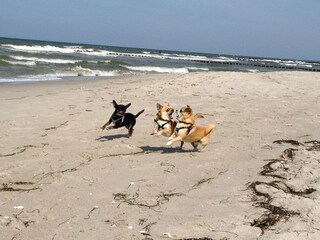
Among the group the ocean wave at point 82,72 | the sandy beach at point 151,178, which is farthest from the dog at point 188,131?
the ocean wave at point 82,72

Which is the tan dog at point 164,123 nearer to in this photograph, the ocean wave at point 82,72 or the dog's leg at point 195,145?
the dog's leg at point 195,145

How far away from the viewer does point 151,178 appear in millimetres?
4848

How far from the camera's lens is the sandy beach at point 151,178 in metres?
3.59

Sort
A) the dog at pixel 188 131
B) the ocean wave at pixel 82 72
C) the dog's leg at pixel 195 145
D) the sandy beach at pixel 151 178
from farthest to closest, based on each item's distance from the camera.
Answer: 1. the ocean wave at pixel 82 72
2. the dog's leg at pixel 195 145
3. the dog at pixel 188 131
4. the sandy beach at pixel 151 178

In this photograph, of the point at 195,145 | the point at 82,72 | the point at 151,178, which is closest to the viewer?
the point at 151,178

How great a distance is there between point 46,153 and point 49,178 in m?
1.07

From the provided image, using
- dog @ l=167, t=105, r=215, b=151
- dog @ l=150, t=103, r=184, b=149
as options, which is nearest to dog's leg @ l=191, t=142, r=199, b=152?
dog @ l=167, t=105, r=215, b=151

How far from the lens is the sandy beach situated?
11.8 feet

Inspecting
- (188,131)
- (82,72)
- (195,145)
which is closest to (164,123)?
(188,131)

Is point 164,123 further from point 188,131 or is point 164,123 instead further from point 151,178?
point 151,178

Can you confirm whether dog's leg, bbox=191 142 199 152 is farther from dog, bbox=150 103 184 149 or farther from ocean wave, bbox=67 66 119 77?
ocean wave, bbox=67 66 119 77

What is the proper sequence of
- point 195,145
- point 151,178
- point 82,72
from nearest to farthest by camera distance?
1. point 151,178
2. point 195,145
3. point 82,72

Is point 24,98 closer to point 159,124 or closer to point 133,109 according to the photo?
point 133,109

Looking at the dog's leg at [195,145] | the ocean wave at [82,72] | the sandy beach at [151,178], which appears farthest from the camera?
the ocean wave at [82,72]
